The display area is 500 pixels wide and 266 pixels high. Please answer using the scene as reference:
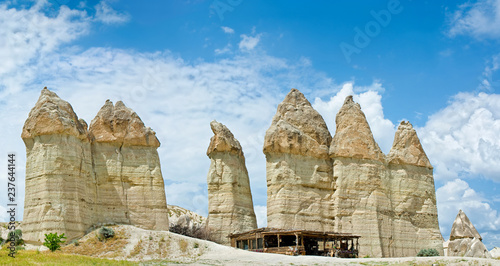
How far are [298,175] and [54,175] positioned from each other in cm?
1833

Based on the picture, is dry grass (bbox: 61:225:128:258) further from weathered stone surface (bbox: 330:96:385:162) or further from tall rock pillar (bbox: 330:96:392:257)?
weathered stone surface (bbox: 330:96:385:162)

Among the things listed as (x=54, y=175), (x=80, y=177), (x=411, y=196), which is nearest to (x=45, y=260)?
(x=54, y=175)

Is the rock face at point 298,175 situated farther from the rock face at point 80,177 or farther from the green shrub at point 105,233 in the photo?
the green shrub at point 105,233

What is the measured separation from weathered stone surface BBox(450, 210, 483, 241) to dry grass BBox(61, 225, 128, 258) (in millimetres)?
22833

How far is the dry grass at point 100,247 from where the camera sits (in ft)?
133

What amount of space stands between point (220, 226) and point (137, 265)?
1559cm

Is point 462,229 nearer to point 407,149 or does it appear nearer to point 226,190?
point 407,149

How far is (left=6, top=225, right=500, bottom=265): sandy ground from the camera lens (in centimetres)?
3650

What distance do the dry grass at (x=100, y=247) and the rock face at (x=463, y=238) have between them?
2264 centimetres

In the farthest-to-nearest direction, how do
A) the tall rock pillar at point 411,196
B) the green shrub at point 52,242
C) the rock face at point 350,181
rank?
the tall rock pillar at point 411,196 < the rock face at point 350,181 < the green shrub at point 52,242

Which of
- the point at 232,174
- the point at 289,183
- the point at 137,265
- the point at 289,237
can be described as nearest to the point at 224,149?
the point at 232,174

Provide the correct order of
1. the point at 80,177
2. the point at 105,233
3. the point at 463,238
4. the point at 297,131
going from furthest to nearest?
the point at 297,131 → the point at 463,238 → the point at 80,177 → the point at 105,233

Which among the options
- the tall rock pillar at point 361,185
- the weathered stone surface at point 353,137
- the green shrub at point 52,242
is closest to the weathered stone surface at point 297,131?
the weathered stone surface at point 353,137

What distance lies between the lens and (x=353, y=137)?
52.7 meters
